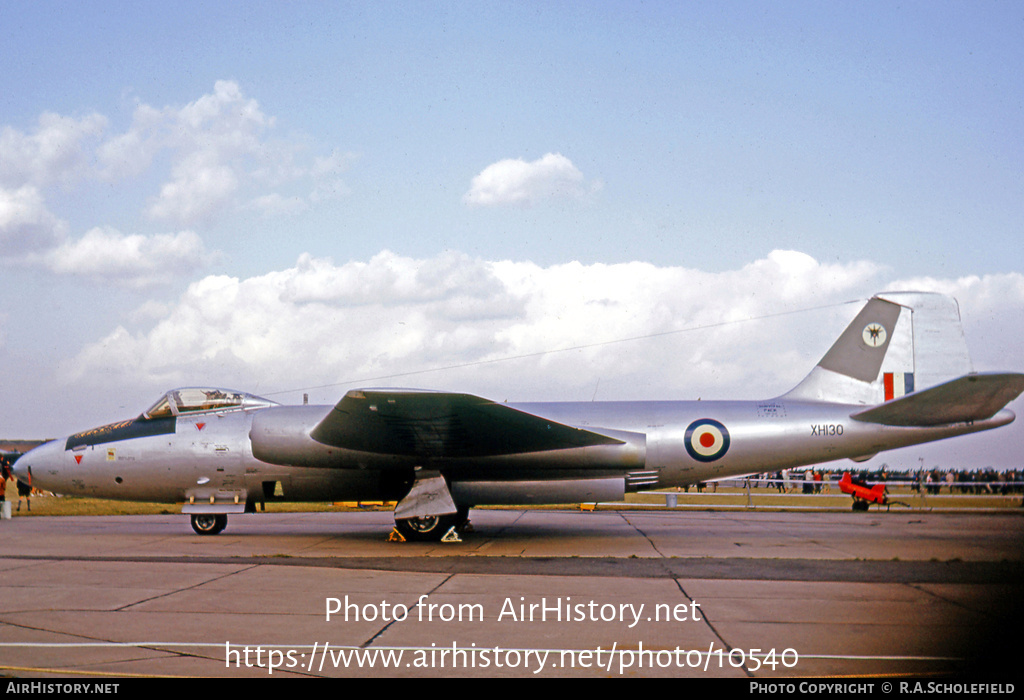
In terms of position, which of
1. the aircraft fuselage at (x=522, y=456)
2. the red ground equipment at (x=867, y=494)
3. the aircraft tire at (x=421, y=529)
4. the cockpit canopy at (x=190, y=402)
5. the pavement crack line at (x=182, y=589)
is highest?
the cockpit canopy at (x=190, y=402)

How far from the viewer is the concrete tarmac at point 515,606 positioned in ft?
16.0

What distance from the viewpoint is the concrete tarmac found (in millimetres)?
4879

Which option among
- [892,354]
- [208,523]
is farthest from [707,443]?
[208,523]

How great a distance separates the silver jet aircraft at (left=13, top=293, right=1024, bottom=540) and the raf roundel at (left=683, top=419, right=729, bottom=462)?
3 centimetres

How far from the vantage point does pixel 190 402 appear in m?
14.4

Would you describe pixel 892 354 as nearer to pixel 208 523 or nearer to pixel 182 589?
pixel 182 589

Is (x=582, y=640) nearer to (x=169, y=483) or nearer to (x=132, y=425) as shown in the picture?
(x=169, y=483)

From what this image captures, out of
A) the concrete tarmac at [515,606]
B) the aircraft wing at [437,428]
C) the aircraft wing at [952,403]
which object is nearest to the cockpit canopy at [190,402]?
the concrete tarmac at [515,606]

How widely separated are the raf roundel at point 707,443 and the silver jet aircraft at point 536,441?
0.09ft

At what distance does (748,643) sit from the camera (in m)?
5.44

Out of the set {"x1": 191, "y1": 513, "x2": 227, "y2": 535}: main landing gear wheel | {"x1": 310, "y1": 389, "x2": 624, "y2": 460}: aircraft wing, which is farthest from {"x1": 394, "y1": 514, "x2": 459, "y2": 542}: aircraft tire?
{"x1": 191, "y1": 513, "x2": 227, "y2": 535}: main landing gear wheel

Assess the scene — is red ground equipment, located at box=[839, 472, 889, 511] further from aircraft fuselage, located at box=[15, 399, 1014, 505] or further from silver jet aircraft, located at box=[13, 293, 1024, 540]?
aircraft fuselage, located at box=[15, 399, 1014, 505]

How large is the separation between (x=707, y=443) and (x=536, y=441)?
10.9ft

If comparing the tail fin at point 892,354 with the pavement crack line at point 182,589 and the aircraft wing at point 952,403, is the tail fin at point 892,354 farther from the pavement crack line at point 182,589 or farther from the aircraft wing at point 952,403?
the pavement crack line at point 182,589
